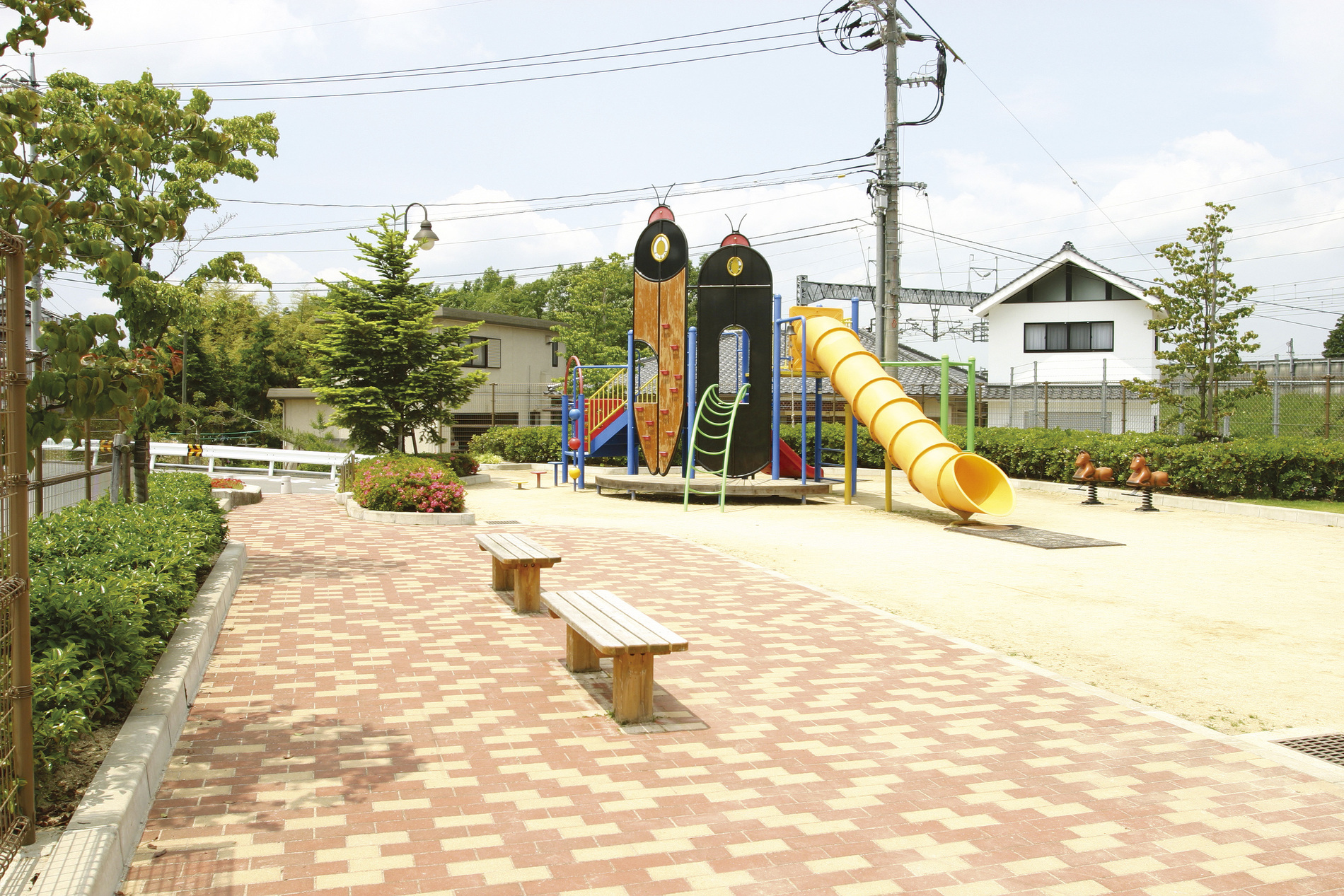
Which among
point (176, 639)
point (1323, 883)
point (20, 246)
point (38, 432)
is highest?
point (20, 246)

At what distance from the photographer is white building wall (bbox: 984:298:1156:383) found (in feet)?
118

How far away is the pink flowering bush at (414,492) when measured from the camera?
605 inches

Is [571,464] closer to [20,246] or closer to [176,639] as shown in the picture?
[176,639]

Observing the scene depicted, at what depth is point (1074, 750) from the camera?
18.2 ft

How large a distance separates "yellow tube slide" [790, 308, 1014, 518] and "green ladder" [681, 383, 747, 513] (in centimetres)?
189

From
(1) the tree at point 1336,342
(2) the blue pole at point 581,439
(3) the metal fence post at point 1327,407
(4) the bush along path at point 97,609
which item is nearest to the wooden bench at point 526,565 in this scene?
(4) the bush along path at point 97,609

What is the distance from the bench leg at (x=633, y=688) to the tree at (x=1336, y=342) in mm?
76605

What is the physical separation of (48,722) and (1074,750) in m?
5.00

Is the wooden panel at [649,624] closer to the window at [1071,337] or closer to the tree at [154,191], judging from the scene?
the tree at [154,191]

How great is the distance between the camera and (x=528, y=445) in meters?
32.1

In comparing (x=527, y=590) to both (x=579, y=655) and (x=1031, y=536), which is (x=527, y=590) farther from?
(x=1031, y=536)

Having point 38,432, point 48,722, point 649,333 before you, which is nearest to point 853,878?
point 48,722

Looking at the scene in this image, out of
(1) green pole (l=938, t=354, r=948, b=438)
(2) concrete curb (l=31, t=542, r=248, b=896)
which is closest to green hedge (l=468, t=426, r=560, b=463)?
(1) green pole (l=938, t=354, r=948, b=438)

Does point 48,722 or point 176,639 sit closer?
point 48,722
